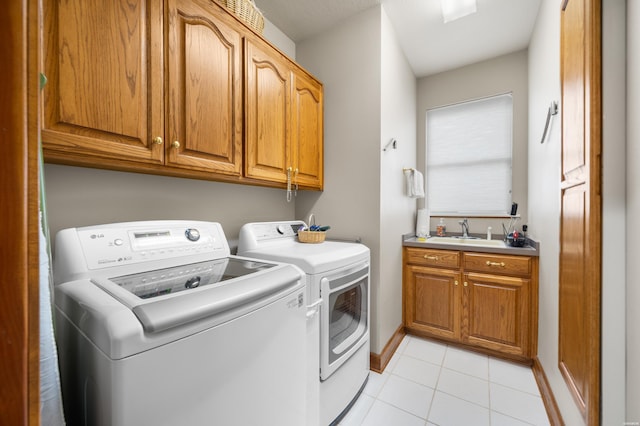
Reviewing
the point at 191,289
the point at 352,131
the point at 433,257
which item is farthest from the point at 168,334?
the point at 433,257

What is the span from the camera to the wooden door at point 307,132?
6.00 feet

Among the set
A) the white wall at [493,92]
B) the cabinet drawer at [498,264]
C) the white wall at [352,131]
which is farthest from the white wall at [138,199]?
the white wall at [493,92]

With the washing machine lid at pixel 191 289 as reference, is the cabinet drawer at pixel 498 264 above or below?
below

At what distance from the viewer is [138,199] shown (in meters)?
1.29

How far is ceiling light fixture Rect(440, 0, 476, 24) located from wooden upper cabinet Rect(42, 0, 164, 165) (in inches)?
76.8

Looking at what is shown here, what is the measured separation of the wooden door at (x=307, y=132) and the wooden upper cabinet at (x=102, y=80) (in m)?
0.91

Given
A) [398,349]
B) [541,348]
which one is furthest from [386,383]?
[541,348]

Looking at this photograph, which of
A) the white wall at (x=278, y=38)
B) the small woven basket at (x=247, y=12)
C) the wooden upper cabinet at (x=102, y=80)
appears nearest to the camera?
the wooden upper cabinet at (x=102, y=80)

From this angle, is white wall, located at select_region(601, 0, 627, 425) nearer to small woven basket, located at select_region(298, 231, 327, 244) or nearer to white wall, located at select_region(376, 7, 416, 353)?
white wall, located at select_region(376, 7, 416, 353)

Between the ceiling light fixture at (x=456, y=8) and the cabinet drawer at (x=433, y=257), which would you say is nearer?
the ceiling light fixture at (x=456, y=8)

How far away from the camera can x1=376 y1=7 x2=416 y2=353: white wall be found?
6.38ft

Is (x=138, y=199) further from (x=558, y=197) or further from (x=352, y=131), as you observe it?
(x=558, y=197)

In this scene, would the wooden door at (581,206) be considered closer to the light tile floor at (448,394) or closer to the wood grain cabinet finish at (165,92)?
the light tile floor at (448,394)

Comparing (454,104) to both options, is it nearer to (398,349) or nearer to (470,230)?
(470,230)
